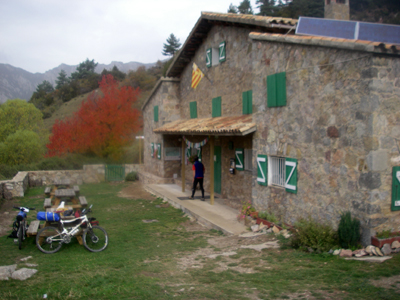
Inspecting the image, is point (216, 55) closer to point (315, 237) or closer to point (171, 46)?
point (315, 237)

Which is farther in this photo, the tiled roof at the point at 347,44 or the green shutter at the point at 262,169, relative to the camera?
the green shutter at the point at 262,169

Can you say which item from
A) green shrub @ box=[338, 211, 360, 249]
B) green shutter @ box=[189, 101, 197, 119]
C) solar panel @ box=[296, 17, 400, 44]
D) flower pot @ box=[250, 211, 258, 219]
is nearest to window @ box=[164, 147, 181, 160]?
green shutter @ box=[189, 101, 197, 119]

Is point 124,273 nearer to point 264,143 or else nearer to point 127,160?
point 264,143

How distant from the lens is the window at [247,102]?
10.9 meters

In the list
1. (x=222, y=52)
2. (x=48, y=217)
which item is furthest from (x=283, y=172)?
(x=222, y=52)

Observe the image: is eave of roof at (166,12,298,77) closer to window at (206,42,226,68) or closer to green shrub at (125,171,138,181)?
window at (206,42,226,68)

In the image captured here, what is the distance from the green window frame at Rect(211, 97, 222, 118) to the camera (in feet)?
42.3

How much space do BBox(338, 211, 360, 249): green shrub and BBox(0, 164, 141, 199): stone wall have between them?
1327 cm

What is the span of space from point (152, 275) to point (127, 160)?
18895 millimetres

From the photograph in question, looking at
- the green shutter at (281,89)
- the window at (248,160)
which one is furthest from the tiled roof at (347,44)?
the window at (248,160)

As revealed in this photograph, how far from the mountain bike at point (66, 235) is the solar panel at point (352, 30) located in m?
6.52

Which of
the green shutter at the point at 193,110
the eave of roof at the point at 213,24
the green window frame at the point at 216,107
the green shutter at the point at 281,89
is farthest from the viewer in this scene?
the green shutter at the point at 193,110

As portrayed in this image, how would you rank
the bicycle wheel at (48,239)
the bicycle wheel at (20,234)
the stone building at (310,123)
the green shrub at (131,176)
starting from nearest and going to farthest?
the stone building at (310,123) → the bicycle wheel at (48,239) → the bicycle wheel at (20,234) → the green shrub at (131,176)

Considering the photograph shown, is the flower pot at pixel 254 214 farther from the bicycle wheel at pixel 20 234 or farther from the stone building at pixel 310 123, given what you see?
the bicycle wheel at pixel 20 234
